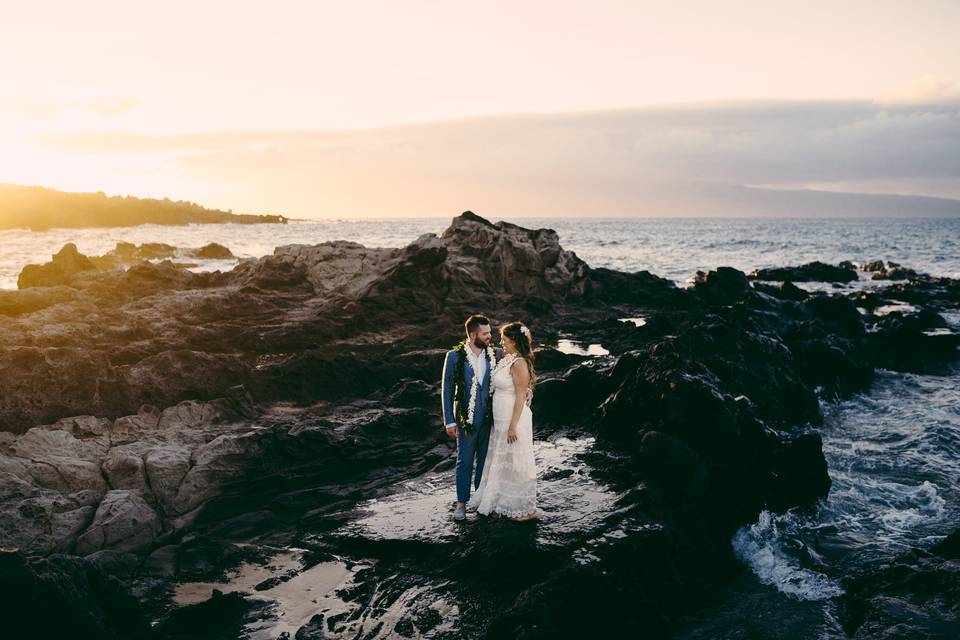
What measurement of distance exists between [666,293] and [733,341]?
17.1 meters

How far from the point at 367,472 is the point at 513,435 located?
3.90 metres

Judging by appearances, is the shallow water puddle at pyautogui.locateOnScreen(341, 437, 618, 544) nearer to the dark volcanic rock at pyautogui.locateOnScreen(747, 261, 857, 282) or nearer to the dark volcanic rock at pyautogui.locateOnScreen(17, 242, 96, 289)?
the dark volcanic rock at pyautogui.locateOnScreen(17, 242, 96, 289)

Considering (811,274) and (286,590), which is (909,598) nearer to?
(286,590)

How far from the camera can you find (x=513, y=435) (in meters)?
7.91

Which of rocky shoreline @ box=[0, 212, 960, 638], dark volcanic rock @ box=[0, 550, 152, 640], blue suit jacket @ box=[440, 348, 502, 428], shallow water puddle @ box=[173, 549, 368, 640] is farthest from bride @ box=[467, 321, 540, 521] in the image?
dark volcanic rock @ box=[0, 550, 152, 640]

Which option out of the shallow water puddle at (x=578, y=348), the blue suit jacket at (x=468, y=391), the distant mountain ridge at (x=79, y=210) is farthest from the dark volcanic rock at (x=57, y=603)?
the distant mountain ridge at (x=79, y=210)

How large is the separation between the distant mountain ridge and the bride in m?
141

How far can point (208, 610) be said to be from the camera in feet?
21.9

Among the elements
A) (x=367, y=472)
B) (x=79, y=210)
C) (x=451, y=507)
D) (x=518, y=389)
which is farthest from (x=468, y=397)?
(x=79, y=210)

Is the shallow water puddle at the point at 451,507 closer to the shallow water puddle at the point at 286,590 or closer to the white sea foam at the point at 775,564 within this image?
the shallow water puddle at the point at 286,590

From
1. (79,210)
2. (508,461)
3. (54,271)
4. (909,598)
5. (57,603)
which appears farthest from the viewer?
(79,210)

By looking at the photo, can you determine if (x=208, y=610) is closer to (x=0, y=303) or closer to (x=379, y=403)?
(x=379, y=403)

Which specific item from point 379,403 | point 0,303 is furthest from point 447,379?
point 0,303

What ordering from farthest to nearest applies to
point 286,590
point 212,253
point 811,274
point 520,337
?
point 212,253
point 811,274
point 520,337
point 286,590
